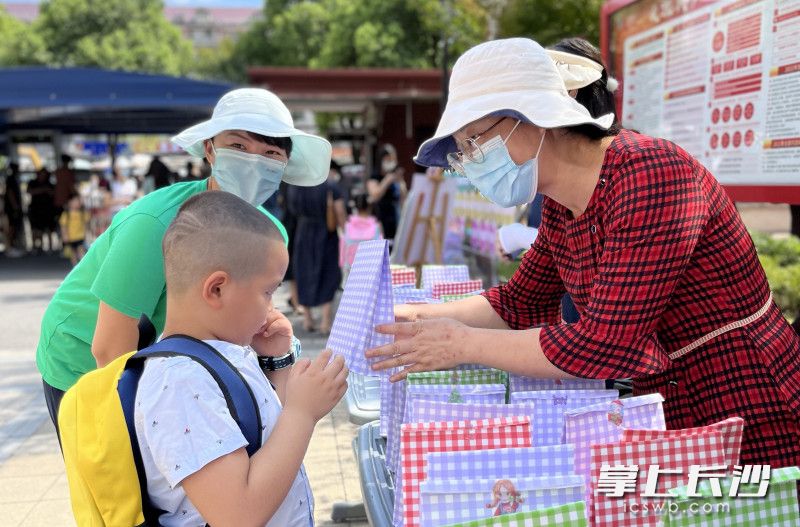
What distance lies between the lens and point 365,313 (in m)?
1.69

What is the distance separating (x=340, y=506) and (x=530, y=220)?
2.24 m

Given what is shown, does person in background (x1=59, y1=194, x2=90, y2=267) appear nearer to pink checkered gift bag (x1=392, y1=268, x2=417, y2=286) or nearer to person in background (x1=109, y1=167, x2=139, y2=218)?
person in background (x1=109, y1=167, x2=139, y2=218)

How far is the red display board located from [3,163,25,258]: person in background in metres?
14.5

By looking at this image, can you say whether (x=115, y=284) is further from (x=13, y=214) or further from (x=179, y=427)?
(x=13, y=214)

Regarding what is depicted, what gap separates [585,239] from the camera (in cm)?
165

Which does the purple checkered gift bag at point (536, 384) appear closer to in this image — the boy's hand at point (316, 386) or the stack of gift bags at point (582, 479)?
the stack of gift bags at point (582, 479)

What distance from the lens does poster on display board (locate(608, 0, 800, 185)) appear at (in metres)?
3.13

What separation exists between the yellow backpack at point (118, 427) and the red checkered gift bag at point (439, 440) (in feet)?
0.91

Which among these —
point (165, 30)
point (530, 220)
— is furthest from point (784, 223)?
point (165, 30)

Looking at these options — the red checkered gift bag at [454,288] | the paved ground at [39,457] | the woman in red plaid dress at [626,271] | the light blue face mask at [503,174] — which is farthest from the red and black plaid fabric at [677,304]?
the paved ground at [39,457]

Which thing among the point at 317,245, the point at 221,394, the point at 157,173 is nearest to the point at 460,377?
the point at 221,394

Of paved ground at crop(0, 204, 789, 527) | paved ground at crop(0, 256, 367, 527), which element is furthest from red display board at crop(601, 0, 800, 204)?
paved ground at crop(0, 256, 367, 527)

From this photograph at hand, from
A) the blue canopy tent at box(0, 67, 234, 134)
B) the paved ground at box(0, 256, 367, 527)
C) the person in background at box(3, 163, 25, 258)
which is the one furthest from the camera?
the person in background at box(3, 163, 25, 258)

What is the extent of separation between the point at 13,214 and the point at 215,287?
16934 mm
